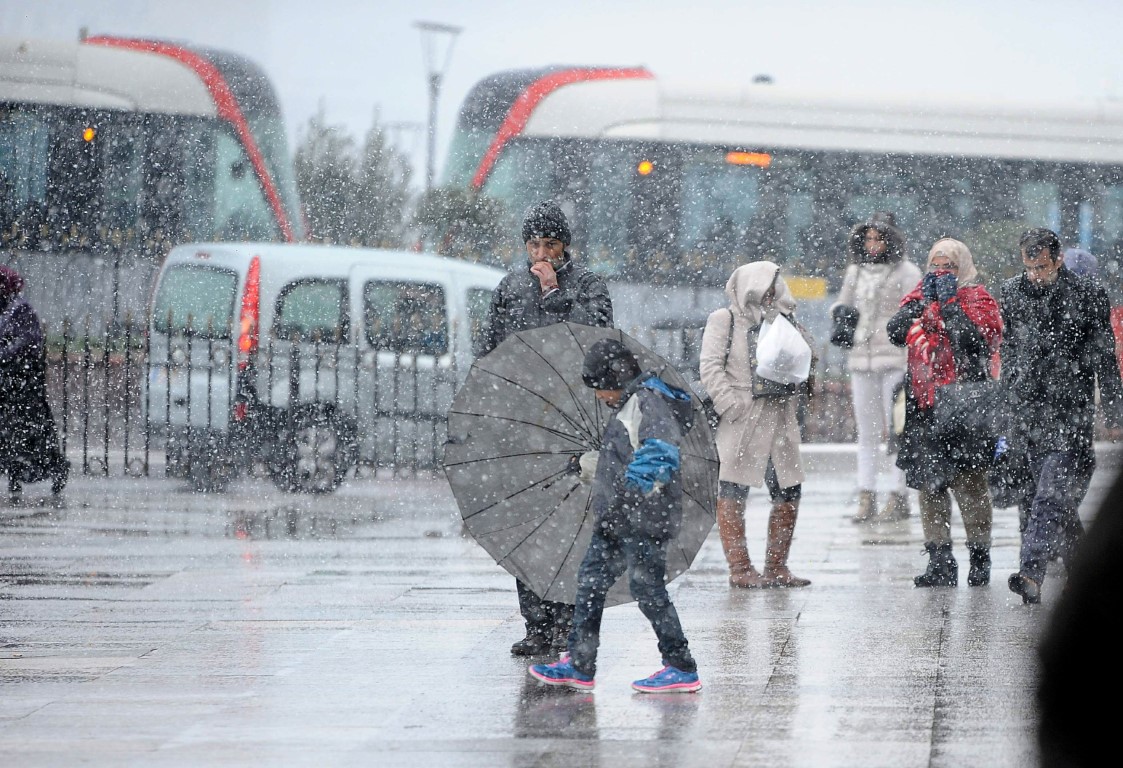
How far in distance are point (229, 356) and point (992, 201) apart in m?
11.1

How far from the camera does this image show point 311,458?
44.2ft

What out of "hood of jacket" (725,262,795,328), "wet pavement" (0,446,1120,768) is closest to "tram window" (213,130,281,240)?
"wet pavement" (0,446,1120,768)

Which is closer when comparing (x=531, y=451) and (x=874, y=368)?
(x=531, y=451)

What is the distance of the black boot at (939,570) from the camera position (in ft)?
26.9

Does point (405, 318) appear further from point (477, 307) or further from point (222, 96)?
point (222, 96)

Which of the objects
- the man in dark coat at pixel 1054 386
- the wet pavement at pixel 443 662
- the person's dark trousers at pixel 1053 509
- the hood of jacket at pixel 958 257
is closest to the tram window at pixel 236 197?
the wet pavement at pixel 443 662

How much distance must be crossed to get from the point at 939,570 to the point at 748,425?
1136 millimetres

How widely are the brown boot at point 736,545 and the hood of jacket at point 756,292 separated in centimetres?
89

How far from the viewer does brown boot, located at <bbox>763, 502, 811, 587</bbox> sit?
8289mm

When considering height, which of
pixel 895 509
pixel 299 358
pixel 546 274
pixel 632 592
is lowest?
pixel 895 509

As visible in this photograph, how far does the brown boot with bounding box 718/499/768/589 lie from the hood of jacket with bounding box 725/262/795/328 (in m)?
0.89

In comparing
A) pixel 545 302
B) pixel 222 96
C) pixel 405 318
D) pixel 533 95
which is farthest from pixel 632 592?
pixel 222 96

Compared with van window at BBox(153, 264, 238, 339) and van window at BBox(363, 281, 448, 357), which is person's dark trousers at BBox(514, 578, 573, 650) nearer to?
van window at BBox(153, 264, 238, 339)

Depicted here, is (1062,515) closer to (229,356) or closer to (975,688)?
(975,688)
